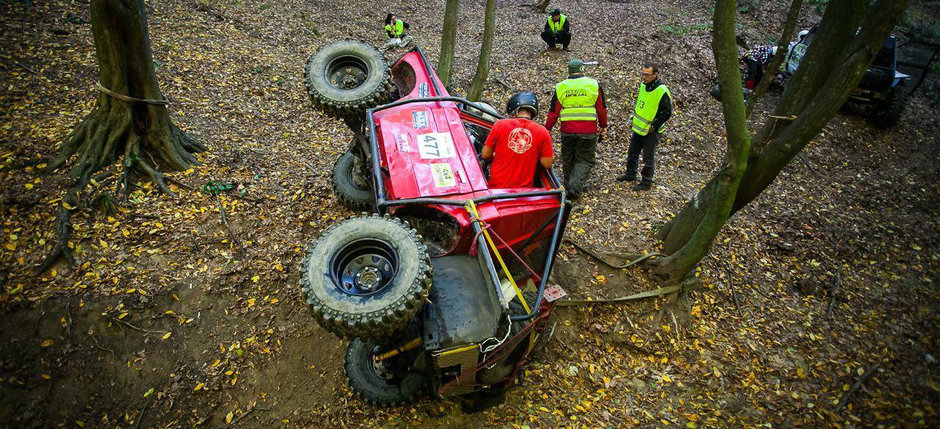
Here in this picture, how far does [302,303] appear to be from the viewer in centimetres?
485

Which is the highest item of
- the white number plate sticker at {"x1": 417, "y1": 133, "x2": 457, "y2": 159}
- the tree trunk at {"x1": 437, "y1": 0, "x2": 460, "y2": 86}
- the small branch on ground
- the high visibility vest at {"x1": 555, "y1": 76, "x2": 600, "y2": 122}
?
the tree trunk at {"x1": 437, "y1": 0, "x2": 460, "y2": 86}

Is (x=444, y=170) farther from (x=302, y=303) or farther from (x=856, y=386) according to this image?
(x=856, y=386)

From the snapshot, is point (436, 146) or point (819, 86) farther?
point (436, 146)

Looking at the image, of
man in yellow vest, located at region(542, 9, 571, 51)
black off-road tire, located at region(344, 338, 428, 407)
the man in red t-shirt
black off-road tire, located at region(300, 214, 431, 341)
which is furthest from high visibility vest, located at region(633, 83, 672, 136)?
man in yellow vest, located at region(542, 9, 571, 51)

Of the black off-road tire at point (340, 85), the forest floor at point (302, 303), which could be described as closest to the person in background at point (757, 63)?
the forest floor at point (302, 303)

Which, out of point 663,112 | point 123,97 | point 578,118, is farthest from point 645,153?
point 123,97

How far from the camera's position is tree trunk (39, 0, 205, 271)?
5.12 m

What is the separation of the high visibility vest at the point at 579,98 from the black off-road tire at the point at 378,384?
4.30m

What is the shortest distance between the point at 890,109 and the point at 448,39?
32.1 feet

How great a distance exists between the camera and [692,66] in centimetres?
1057

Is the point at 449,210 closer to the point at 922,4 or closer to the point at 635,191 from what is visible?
the point at 635,191

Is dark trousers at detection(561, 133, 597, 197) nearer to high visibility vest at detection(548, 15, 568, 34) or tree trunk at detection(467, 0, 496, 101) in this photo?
tree trunk at detection(467, 0, 496, 101)

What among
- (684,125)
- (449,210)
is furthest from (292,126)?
(684,125)

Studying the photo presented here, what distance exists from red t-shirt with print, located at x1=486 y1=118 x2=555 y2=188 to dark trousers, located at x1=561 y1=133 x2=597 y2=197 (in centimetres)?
195
